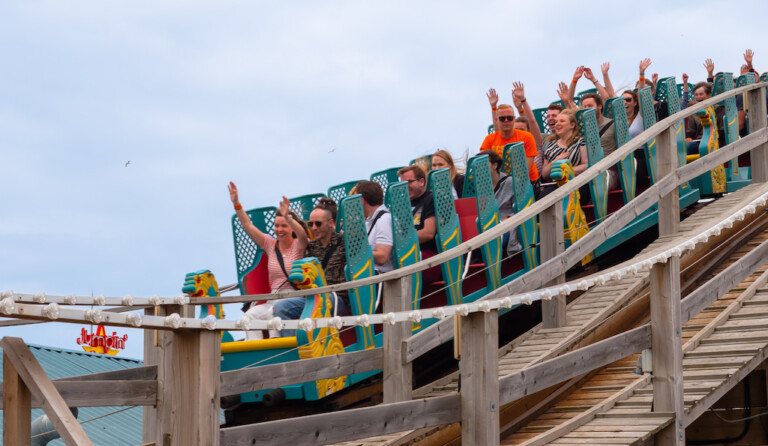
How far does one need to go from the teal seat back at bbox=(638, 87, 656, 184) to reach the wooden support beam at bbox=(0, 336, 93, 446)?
7.04 metres

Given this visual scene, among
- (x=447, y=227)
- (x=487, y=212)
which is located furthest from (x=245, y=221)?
(x=487, y=212)

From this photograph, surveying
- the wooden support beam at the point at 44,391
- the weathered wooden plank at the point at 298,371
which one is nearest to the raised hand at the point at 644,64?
the weathered wooden plank at the point at 298,371

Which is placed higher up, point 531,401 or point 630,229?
point 630,229

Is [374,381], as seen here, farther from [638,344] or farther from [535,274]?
[638,344]

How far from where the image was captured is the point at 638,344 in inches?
221

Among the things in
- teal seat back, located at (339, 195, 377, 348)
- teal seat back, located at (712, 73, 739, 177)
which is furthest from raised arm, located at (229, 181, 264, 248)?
teal seat back, located at (712, 73, 739, 177)

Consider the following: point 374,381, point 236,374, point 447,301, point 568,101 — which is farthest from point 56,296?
point 568,101

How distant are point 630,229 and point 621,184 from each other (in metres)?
0.57

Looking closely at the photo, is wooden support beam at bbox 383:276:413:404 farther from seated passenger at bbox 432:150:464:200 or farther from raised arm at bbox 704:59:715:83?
raised arm at bbox 704:59:715:83

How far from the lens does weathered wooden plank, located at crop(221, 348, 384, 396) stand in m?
5.35

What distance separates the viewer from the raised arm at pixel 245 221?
7.70 m

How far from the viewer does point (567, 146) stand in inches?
360

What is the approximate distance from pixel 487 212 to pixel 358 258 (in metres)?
1.30

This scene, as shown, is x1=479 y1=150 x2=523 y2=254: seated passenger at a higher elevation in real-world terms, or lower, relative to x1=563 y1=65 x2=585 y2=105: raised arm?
lower
